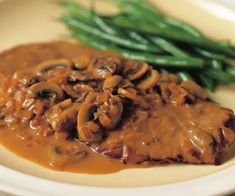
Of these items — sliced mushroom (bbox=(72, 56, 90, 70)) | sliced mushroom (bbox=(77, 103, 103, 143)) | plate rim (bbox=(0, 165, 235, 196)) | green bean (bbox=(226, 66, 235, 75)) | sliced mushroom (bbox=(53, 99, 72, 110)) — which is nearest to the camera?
plate rim (bbox=(0, 165, 235, 196))

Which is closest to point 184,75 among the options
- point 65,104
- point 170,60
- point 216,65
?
point 170,60

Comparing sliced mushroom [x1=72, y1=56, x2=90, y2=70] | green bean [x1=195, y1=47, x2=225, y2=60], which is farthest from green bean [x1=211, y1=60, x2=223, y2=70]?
sliced mushroom [x1=72, y1=56, x2=90, y2=70]

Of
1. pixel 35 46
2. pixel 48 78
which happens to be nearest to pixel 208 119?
pixel 48 78

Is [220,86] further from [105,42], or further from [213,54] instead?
[105,42]

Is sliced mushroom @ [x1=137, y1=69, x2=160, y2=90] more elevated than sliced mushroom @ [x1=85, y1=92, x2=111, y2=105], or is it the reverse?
sliced mushroom @ [x1=137, y1=69, x2=160, y2=90]

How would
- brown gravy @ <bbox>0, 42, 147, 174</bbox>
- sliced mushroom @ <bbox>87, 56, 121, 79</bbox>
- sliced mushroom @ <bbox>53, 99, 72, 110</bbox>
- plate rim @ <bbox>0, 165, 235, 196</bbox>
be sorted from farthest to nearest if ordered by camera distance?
sliced mushroom @ <bbox>87, 56, 121, 79</bbox>, sliced mushroom @ <bbox>53, 99, 72, 110</bbox>, brown gravy @ <bbox>0, 42, 147, 174</bbox>, plate rim @ <bbox>0, 165, 235, 196</bbox>

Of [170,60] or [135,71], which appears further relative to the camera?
[170,60]

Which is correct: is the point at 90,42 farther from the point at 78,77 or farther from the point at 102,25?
the point at 78,77

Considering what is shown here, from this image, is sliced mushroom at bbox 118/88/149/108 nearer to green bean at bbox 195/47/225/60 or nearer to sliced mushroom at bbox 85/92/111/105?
sliced mushroom at bbox 85/92/111/105
